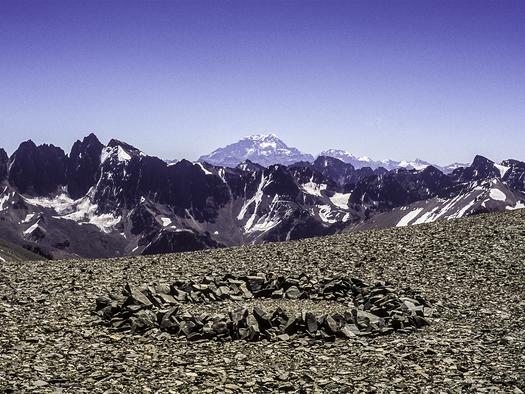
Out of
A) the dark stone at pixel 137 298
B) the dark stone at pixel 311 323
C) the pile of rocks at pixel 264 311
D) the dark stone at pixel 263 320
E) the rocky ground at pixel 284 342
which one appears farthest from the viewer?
the dark stone at pixel 137 298

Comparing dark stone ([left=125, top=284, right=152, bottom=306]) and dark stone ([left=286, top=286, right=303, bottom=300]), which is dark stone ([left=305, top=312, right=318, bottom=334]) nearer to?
dark stone ([left=286, top=286, right=303, bottom=300])

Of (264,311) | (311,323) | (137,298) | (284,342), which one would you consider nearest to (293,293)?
(264,311)

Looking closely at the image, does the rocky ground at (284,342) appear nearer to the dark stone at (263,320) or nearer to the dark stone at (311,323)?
the dark stone at (311,323)

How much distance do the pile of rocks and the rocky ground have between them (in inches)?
23.8

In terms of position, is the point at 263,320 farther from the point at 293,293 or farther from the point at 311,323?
the point at 293,293

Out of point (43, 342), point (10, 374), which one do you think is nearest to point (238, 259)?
point (43, 342)

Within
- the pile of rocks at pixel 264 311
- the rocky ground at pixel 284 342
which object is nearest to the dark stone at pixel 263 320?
the pile of rocks at pixel 264 311

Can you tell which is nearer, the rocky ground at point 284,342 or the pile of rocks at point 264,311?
the rocky ground at point 284,342

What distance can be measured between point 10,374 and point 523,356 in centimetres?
1783

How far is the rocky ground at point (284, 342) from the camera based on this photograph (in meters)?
16.4

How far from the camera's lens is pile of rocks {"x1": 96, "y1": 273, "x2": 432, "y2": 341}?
21.5 metres

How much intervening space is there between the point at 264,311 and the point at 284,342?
2.29 m

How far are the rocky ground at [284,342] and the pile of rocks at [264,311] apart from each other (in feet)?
1.98

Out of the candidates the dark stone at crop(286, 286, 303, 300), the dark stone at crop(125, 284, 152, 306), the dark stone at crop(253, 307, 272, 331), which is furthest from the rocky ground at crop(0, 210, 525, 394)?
the dark stone at crop(125, 284, 152, 306)
